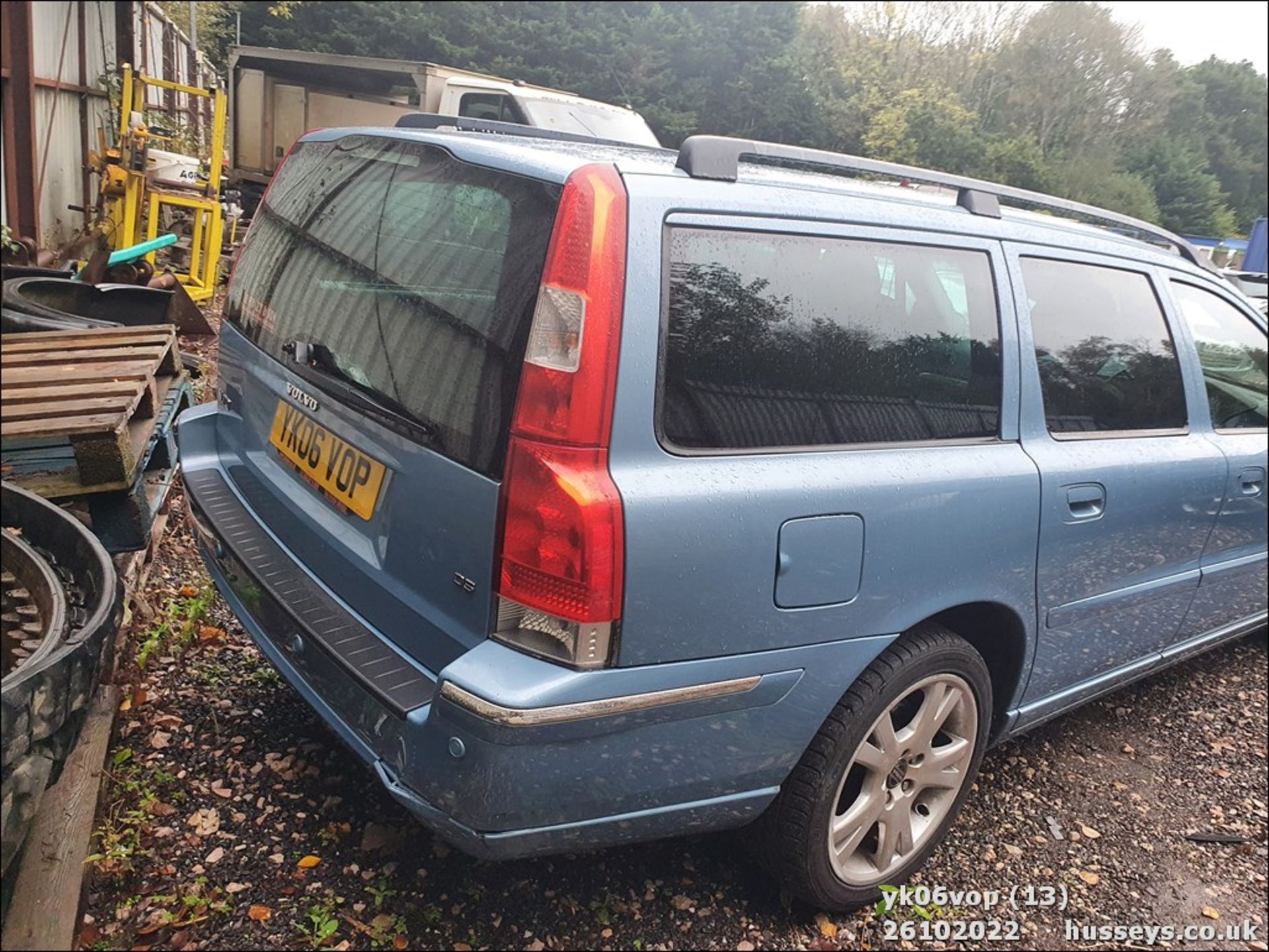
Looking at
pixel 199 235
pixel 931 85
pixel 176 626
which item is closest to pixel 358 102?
pixel 199 235

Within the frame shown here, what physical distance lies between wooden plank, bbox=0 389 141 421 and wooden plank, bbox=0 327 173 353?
122mm

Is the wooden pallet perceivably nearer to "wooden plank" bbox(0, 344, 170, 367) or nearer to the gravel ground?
"wooden plank" bbox(0, 344, 170, 367)

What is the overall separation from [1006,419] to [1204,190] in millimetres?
34502

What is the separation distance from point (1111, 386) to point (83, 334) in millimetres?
2988

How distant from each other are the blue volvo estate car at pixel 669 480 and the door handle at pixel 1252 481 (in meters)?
0.62

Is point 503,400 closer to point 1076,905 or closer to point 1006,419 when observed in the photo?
point 1006,419

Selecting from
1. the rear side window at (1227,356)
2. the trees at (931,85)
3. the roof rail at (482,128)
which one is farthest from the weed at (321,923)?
the trees at (931,85)

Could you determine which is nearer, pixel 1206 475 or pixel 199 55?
pixel 1206 475

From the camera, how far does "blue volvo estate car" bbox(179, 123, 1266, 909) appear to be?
63.1 inches

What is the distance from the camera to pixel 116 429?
225cm

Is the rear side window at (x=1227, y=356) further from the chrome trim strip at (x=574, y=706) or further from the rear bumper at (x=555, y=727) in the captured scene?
the chrome trim strip at (x=574, y=706)

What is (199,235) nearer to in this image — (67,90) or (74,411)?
(67,90)

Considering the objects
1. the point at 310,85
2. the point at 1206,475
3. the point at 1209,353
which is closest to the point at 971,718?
the point at 1206,475

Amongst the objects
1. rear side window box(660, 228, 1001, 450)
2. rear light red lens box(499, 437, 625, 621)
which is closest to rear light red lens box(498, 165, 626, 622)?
rear light red lens box(499, 437, 625, 621)
